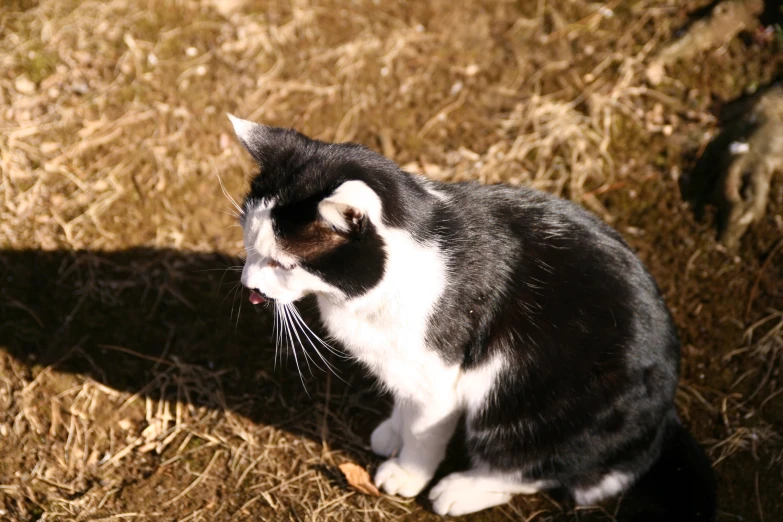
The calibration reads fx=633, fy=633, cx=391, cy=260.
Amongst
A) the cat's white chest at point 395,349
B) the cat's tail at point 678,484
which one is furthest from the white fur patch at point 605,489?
the cat's white chest at point 395,349

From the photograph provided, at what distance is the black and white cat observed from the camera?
6.76 ft

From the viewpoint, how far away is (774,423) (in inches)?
114

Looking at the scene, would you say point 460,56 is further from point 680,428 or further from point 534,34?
point 680,428

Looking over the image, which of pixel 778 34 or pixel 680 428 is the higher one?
pixel 778 34

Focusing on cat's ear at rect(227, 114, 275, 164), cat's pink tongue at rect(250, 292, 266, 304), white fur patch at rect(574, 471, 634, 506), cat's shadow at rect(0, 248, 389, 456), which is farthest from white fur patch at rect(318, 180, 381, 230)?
white fur patch at rect(574, 471, 634, 506)

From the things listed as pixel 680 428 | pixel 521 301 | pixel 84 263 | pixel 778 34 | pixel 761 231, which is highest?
pixel 778 34

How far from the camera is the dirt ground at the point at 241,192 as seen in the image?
9.55ft

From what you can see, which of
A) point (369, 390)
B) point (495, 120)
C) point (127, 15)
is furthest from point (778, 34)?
point (127, 15)

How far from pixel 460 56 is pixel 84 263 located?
2626 mm

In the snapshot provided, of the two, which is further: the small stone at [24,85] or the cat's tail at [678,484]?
the small stone at [24,85]

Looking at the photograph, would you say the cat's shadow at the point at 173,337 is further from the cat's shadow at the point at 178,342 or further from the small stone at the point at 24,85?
the small stone at the point at 24,85

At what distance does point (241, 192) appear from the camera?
3684mm

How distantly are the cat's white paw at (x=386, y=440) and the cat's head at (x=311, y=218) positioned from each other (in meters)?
0.99

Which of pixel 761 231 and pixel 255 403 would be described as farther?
pixel 761 231
